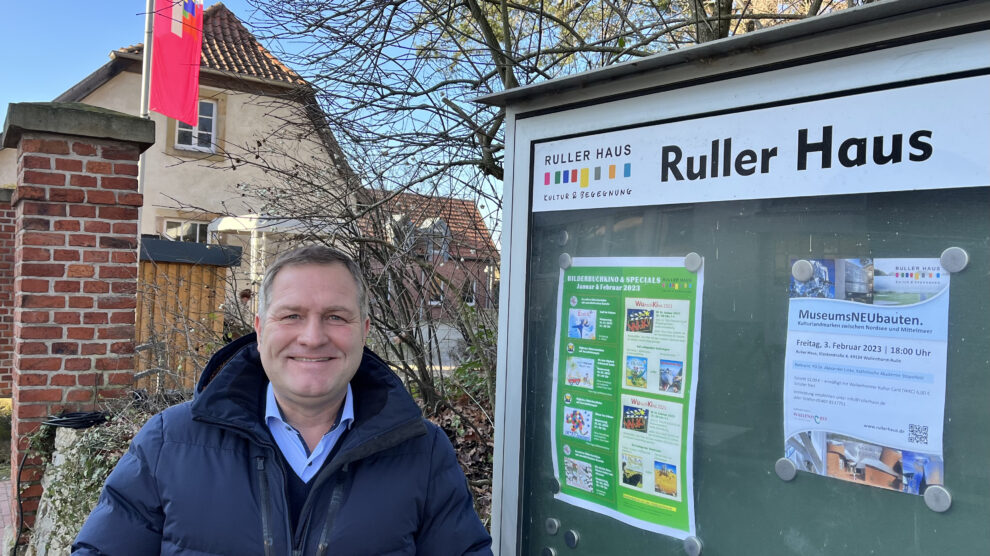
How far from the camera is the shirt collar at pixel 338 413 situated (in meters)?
2.07

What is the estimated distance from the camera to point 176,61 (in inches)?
343

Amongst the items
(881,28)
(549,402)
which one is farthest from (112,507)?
(881,28)

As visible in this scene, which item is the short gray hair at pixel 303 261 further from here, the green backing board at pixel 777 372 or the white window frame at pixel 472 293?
the white window frame at pixel 472 293

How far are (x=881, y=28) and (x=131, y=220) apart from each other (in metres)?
4.69

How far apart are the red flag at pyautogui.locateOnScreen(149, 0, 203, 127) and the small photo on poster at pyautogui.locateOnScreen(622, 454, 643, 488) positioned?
7.83m

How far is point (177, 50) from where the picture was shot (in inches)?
344

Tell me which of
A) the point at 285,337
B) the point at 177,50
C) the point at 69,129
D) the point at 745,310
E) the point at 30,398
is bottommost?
the point at 30,398

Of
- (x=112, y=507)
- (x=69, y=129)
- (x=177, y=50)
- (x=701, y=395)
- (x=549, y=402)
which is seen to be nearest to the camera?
(x=701, y=395)

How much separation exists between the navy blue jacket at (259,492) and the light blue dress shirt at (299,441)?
0.04 metres

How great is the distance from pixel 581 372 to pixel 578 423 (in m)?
0.14

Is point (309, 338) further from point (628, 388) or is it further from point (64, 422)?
point (64, 422)

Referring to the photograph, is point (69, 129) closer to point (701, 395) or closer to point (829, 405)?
point (701, 395)

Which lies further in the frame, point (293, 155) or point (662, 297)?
point (293, 155)

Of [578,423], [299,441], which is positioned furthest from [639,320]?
[299,441]
